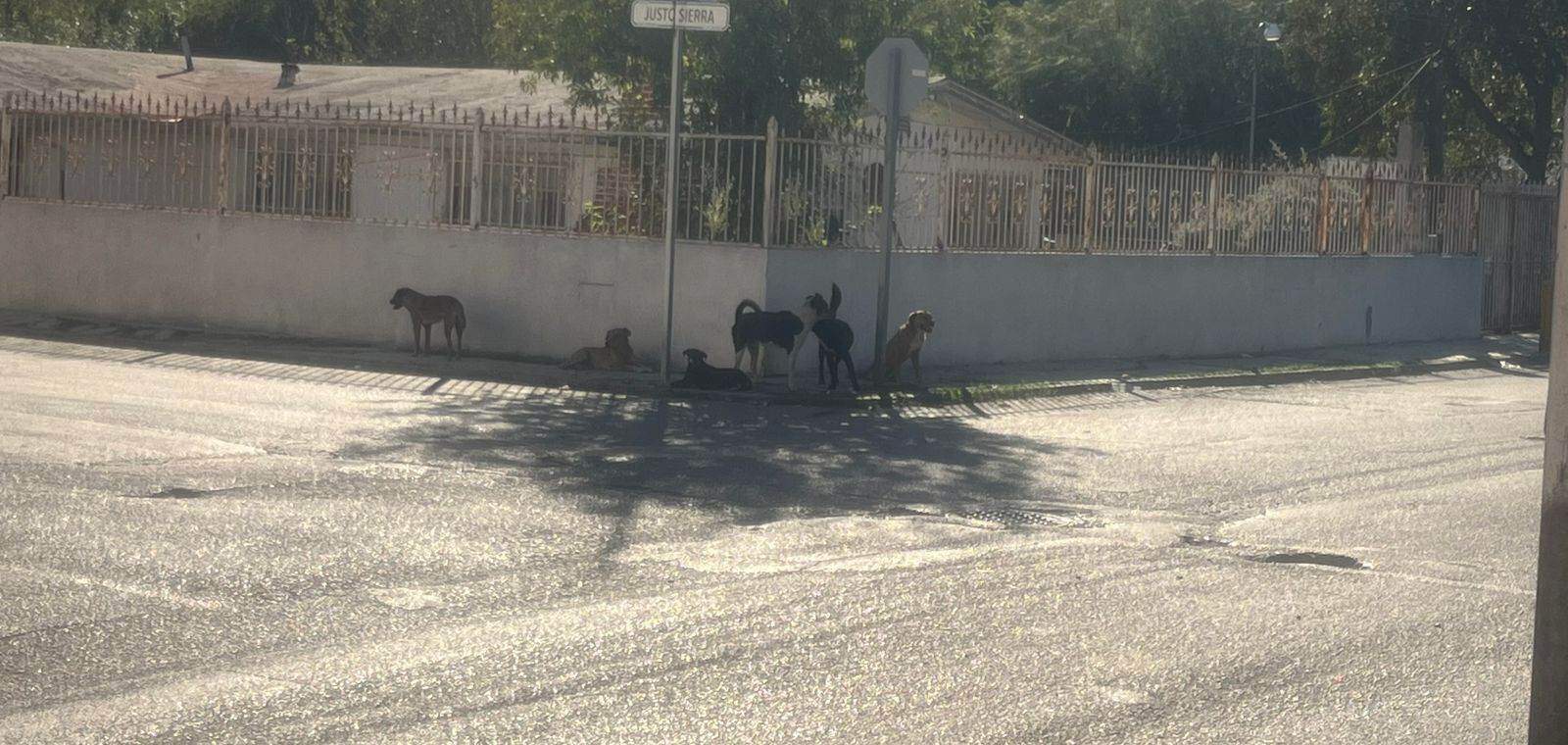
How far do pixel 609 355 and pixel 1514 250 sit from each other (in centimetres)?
1685

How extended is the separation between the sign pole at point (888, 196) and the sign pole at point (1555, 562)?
11700mm

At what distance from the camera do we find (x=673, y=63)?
1625 cm

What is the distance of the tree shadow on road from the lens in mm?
10344

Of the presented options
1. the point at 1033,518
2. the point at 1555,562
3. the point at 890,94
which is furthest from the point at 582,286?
the point at 1555,562

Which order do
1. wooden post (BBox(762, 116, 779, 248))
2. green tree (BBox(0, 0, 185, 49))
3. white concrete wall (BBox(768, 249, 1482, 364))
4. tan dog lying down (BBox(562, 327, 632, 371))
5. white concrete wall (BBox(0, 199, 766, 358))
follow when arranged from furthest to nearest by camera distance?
green tree (BBox(0, 0, 185, 49)) < white concrete wall (BBox(768, 249, 1482, 364)) < white concrete wall (BBox(0, 199, 766, 358)) < tan dog lying down (BBox(562, 327, 632, 371)) < wooden post (BBox(762, 116, 779, 248))

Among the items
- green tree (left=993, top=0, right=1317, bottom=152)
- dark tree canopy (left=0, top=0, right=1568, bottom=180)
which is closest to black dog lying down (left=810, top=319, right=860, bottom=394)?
dark tree canopy (left=0, top=0, right=1568, bottom=180)

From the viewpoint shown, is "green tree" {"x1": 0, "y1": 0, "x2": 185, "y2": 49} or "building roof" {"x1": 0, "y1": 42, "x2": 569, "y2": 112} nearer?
"building roof" {"x1": 0, "y1": 42, "x2": 569, "y2": 112}

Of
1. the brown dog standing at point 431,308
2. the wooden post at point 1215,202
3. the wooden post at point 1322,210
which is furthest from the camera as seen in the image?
the wooden post at point 1322,210

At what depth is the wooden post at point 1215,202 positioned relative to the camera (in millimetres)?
21547

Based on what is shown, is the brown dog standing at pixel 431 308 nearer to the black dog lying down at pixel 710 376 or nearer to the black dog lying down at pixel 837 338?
the black dog lying down at pixel 710 376

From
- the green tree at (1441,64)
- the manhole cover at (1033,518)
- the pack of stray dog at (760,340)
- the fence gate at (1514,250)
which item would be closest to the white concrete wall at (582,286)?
the pack of stray dog at (760,340)

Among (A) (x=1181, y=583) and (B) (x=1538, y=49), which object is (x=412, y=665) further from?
(B) (x=1538, y=49)

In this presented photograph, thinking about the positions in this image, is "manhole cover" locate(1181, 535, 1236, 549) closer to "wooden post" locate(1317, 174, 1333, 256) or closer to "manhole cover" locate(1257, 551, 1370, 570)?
"manhole cover" locate(1257, 551, 1370, 570)

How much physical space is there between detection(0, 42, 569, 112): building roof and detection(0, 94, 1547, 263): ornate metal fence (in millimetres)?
6093
